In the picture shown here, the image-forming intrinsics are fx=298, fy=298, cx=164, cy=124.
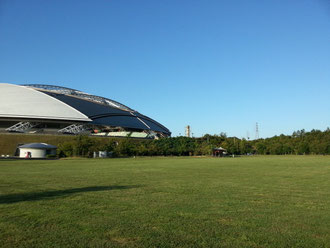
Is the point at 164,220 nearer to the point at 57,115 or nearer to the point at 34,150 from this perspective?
the point at 34,150

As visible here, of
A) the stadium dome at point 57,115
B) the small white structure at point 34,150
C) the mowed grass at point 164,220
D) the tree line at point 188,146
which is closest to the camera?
the mowed grass at point 164,220

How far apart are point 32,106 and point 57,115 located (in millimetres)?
6246

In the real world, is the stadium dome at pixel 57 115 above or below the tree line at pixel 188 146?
above

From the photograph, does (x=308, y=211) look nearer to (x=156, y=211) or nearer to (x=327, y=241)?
(x=327, y=241)

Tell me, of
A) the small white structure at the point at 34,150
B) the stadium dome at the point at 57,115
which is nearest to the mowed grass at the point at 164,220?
the small white structure at the point at 34,150

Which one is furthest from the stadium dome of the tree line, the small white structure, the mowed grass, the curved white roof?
the mowed grass

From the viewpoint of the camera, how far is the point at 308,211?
693cm

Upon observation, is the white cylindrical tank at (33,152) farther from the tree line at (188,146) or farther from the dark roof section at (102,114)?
the dark roof section at (102,114)

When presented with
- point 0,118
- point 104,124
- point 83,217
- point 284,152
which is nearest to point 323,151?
point 284,152

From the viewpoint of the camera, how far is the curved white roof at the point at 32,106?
62.4 metres

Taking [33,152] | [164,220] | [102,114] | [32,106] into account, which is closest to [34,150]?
[33,152]

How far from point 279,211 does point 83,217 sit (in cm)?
442

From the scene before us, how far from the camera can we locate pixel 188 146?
2653 inches

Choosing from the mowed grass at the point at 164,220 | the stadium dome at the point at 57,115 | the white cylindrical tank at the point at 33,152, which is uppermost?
the stadium dome at the point at 57,115
